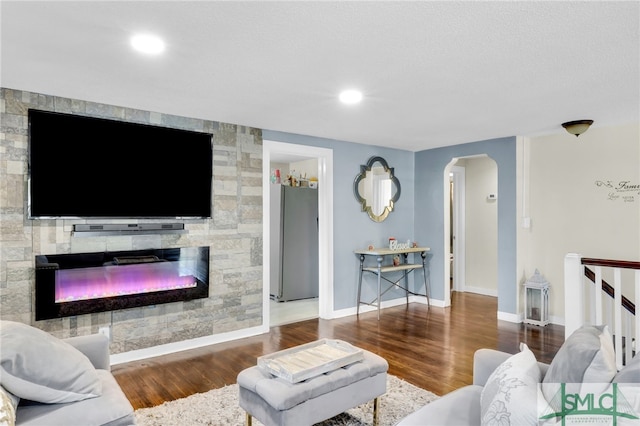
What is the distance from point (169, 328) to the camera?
3.92m

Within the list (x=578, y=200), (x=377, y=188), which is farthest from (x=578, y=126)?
(x=377, y=188)

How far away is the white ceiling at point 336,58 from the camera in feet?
6.47

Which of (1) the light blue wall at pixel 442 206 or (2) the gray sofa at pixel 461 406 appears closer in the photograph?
(2) the gray sofa at pixel 461 406

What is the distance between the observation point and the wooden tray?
2152 mm

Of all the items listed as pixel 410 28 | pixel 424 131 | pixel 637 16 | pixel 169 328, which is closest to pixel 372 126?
pixel 424 131

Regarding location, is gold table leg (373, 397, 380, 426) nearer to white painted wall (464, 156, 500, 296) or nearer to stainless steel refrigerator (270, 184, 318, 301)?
stainless steel refrigerator (270, 184, 318, 301)

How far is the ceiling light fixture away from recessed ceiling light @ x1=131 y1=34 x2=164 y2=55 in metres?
3.96

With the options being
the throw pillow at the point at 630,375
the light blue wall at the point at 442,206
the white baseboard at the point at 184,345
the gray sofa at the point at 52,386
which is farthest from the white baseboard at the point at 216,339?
the throw pillow at the point at 630,375

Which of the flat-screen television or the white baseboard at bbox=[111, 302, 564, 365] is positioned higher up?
the flat-screen television

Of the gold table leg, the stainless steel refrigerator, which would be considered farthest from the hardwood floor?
the stainless steel refrigerator

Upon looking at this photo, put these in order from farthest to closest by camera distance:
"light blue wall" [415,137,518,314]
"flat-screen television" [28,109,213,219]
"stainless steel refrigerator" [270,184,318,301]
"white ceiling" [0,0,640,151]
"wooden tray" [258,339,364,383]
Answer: "stainless steel refrigerator" [270,184,318,301]
"light blue wall" [415,137,518,314]
"flat-screen television" [28,109,213,219]
"wooden tray" [258,339,364,383]
"white ceiling" [0,0,640,151]

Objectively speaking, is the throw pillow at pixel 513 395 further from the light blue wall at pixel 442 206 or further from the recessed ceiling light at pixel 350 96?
the light blue wall at pixel 442 206

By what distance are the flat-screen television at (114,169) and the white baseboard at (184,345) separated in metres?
1.24

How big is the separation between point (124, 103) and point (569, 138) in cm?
479
